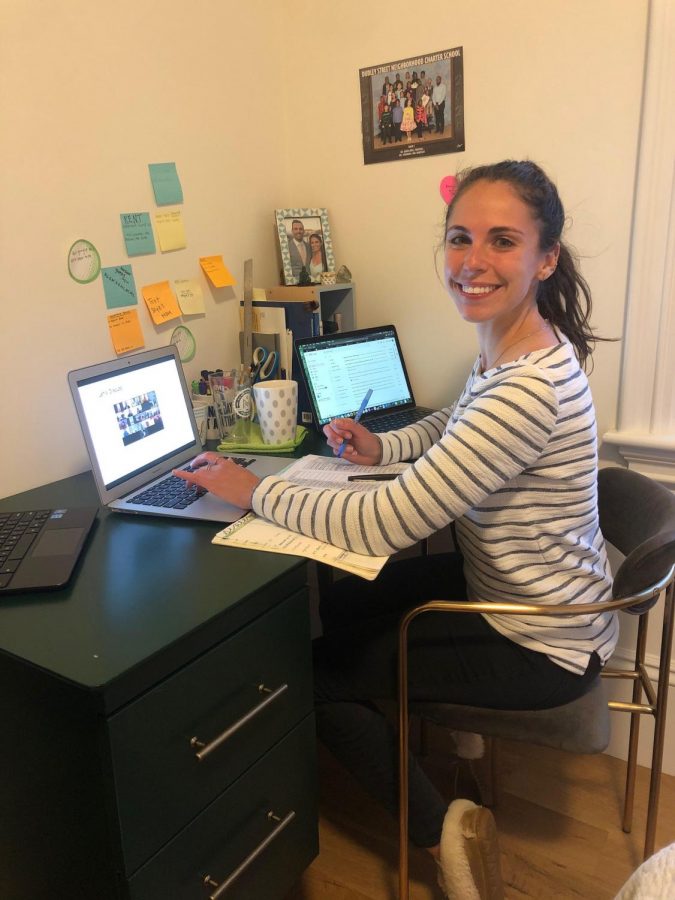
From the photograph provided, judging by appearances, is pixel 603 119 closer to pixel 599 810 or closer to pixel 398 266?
pixel 398 266

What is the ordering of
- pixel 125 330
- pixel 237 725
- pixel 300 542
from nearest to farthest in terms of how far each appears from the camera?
pixel 237 725, pixel 300 542, pixel 125 330

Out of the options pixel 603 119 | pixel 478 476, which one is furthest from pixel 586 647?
pixel 603 119

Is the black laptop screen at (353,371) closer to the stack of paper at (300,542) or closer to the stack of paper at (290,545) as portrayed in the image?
the stack of paper at (300,542)

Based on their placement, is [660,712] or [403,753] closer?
[403,753]

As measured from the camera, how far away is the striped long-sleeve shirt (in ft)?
3.29

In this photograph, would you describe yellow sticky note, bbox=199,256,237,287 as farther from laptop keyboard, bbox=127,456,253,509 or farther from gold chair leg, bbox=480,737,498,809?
gold chair leg, bbox=480,737,498,809

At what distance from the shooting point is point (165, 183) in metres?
1.58

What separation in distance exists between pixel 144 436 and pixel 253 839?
72cm

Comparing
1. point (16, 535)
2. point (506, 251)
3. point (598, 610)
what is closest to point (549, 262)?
point (506, 251)

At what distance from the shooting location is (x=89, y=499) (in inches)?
51.4

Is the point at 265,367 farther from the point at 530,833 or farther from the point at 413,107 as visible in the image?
the point at 530,833

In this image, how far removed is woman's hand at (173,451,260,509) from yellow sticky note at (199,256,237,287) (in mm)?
689

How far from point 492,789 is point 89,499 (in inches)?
44.0

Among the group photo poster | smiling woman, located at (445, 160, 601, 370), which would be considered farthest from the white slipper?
the group photo poster
